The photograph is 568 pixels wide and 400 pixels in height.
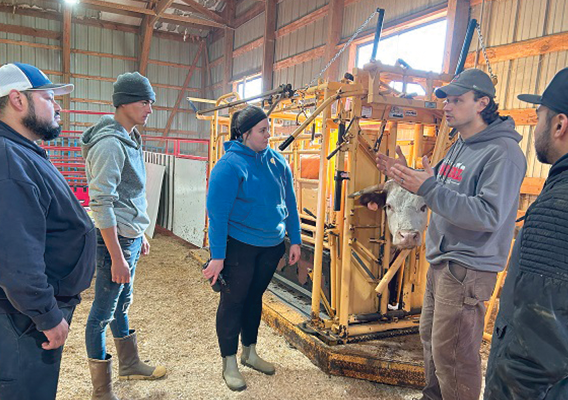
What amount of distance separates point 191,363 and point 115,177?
5.46 feet

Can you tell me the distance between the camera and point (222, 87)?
13930 mm

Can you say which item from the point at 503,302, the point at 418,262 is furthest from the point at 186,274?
the point at 503,302

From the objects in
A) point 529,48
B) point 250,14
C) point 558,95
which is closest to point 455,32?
point 529,48

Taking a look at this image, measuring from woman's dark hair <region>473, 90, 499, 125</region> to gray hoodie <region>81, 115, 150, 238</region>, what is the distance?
1885mm

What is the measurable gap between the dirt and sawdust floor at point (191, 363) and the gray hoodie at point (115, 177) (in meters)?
1.15

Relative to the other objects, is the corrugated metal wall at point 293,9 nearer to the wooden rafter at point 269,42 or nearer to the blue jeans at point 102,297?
the wooden rafter at point 269,42

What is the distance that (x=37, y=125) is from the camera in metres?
1.52

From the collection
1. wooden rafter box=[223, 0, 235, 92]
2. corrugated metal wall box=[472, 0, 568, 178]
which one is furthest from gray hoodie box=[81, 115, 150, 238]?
wooden rafter box=[223, 0, 235, 92]

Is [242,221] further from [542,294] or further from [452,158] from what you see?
[542,294]

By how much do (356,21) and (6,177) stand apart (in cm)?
748

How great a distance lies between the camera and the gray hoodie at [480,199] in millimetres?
1748

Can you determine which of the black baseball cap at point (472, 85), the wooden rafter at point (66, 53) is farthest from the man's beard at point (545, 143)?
the wooden rafter at point (66, 53)

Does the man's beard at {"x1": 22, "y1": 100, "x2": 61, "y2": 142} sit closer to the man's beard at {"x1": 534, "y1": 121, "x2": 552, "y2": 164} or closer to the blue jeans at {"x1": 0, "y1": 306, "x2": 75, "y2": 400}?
the blue jeans at {"x1": 0, "y1": 306, "x2": 75, "y2": 400}

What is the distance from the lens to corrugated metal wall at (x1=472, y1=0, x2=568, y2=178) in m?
4.48
